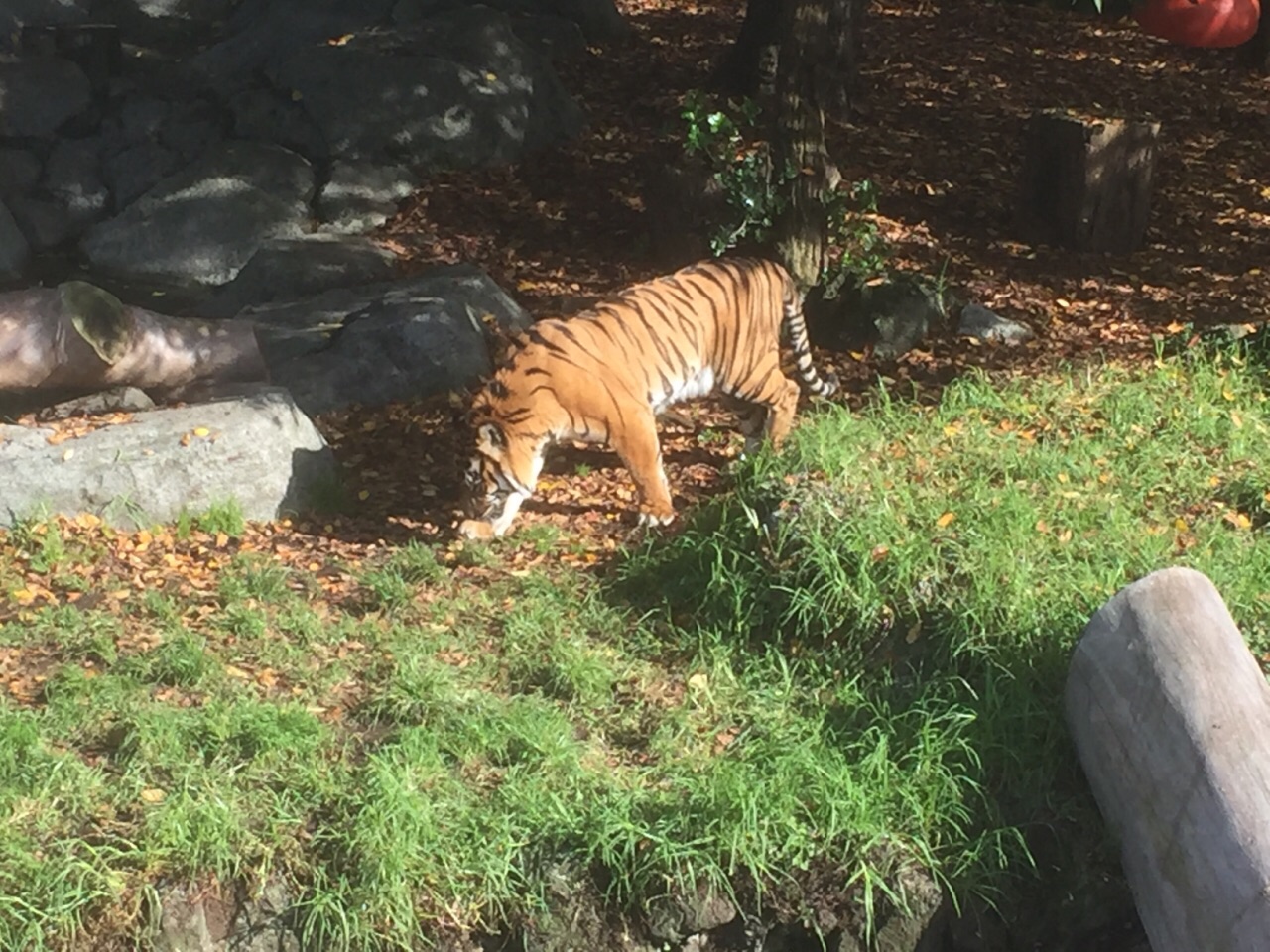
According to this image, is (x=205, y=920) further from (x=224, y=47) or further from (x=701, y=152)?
(x=224, y=47)

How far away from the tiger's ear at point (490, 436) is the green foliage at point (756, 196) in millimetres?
2344

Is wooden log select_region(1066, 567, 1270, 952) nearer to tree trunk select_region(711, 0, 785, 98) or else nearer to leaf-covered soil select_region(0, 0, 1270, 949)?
leaf-covered soil select_region(0, 0, 1270, 949)

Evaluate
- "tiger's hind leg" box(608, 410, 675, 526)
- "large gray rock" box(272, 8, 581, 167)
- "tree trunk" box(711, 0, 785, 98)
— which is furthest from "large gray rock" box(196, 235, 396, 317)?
"tiger's hind leg" box(608, 410, 675, 526)

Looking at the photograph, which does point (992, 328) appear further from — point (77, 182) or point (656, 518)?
point (77, 182)

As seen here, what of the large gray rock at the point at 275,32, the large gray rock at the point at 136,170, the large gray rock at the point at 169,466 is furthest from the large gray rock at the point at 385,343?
the large gray rock at the point at 275,32

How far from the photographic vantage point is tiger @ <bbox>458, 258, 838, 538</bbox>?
6098 millimetres

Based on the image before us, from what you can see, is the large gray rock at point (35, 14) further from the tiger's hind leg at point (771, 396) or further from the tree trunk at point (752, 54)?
the tiger's hind leg at point (771, 396)

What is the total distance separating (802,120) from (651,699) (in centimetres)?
405

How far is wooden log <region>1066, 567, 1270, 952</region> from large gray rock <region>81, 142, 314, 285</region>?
6769mm

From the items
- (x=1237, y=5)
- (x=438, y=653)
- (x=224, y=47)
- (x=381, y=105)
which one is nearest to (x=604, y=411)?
(x=438, y=653)

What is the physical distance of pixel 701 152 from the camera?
8391 millimetres

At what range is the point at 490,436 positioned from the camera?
6.11 m

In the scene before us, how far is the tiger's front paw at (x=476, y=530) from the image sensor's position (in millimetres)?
6148

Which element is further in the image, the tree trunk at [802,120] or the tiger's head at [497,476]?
the tree trunk at [802,120]
